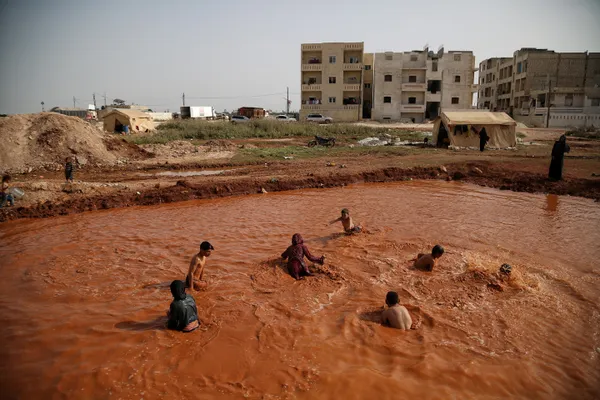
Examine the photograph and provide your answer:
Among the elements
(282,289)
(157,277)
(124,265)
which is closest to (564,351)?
(282,289)

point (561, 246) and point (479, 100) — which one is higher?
point (479, 100)

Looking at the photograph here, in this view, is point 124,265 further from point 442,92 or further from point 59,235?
point 442,92

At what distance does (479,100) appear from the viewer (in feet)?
210

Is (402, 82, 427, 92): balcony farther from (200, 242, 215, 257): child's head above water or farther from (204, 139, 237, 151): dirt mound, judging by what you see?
(200, 242, 215, 257): child's head above water

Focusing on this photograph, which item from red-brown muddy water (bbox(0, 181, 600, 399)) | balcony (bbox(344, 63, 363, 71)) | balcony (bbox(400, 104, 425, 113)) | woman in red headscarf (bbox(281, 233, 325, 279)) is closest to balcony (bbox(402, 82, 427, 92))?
balcony (bbox(400, 104, 425, 113))

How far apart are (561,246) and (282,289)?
245 inches

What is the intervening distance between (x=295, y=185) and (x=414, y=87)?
1521 inches

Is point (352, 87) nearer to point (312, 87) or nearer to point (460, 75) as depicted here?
point (312, 87)

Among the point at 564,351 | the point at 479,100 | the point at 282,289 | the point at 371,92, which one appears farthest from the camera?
the point at 479,100

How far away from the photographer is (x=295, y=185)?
45.0 feet

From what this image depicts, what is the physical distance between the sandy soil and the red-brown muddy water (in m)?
1.48

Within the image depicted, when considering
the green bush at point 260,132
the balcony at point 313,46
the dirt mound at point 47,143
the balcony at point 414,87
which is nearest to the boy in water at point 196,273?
the dirt mound at point 47,143

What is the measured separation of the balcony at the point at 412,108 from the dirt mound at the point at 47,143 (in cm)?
3690

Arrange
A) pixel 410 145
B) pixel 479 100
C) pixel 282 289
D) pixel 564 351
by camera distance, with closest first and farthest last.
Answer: pixel 564 351
pixel 282 289
pixel 410 145
pixel 479 100
